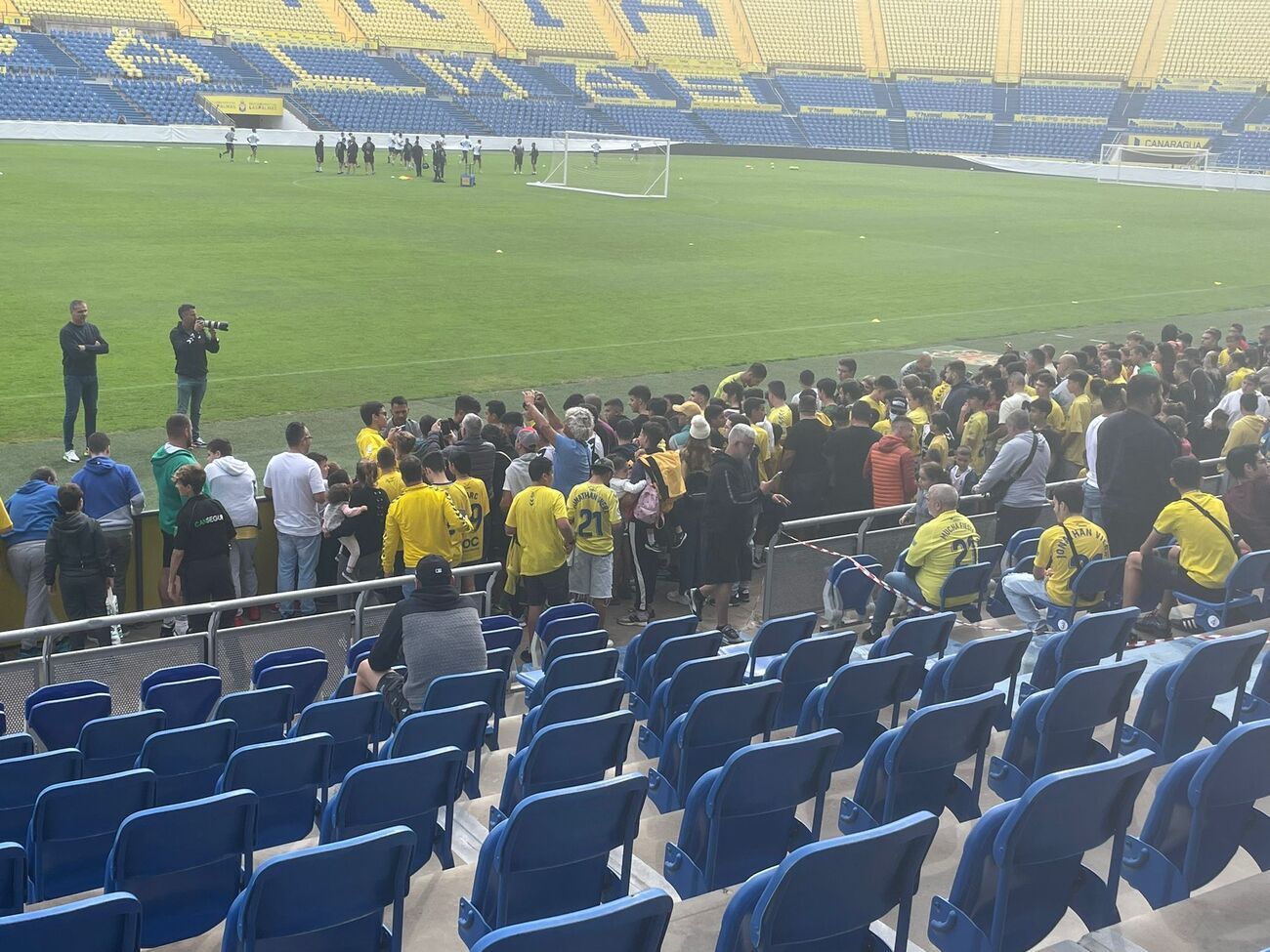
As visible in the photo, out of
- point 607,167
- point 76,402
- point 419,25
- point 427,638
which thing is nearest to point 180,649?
point 427,638

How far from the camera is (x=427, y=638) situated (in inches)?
272

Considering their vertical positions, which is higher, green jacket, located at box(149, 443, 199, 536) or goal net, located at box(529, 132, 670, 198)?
goal net, located at box(529, 132, 670, 198)

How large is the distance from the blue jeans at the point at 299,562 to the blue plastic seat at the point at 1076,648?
5.84 meters

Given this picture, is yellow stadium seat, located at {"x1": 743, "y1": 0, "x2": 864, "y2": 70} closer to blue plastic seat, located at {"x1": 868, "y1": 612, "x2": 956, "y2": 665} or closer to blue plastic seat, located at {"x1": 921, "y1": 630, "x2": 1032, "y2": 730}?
blue plastic seat, located at {"x1": 868, "y1": 612, "x2": 956, "y2": 665}

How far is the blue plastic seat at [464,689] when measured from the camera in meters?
6.42

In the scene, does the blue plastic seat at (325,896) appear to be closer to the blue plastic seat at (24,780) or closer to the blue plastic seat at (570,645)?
the blue plastic seat at (24,780)

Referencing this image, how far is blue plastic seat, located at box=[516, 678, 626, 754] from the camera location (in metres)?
6.05

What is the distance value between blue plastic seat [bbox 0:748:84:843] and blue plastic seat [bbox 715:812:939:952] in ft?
10.0

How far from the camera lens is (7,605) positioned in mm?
9711

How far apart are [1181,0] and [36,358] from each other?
87.1 metres

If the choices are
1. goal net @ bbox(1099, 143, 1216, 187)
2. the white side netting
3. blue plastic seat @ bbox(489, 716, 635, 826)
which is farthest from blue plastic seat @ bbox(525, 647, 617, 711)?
goal net @ bbox(1099, 143, 1216, 187)

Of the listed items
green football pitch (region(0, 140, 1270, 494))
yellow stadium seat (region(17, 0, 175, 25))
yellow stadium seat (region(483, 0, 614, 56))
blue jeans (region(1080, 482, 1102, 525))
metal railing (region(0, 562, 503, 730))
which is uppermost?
yellow stadium seat (region(483, 0, 614, 56))

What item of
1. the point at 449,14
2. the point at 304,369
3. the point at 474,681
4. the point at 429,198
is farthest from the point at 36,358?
the point at 449,14

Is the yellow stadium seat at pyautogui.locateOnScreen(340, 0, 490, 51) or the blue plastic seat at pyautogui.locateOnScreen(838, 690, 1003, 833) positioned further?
the yellow stadium seat at pyautogui.locateOnScreen(340, 0, 490, 51)
